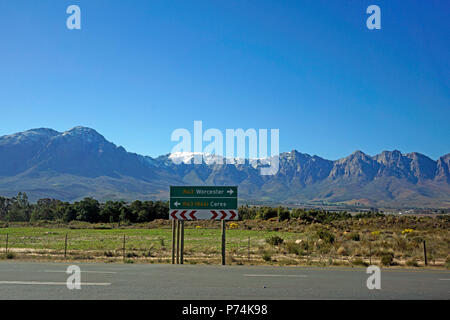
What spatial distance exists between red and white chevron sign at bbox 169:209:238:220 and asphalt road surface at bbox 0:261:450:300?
377 centimetres

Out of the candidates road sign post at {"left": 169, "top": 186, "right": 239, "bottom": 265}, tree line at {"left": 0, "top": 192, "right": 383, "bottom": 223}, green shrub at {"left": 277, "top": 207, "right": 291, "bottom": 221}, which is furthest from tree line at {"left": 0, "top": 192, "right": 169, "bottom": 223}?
road sign post at {"left": 169, "top": 186, "right": 239, "bottom": 265}

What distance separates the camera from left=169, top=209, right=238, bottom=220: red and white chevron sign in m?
19.2

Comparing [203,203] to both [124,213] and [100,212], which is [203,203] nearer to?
[124,213]

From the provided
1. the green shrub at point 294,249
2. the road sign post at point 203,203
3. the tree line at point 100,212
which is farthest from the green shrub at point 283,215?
the road sign post at point 203,203

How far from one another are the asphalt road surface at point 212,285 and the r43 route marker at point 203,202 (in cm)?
396

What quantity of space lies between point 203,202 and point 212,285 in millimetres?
7578

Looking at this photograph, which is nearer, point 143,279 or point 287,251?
point 143,279

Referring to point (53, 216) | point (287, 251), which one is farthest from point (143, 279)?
point (53, 216)

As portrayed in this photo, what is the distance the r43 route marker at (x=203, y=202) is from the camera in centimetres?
1931

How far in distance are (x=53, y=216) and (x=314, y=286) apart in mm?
82476

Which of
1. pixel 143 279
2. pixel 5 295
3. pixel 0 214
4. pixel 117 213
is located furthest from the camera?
pixel 0 214
